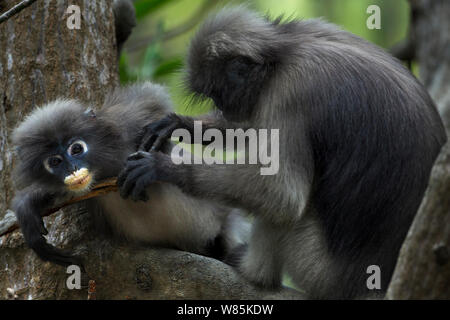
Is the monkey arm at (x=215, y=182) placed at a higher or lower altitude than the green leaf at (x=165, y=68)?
lower

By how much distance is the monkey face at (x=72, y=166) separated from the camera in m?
3.63

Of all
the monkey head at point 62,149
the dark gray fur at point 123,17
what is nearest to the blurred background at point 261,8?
the dark gray fur at point 123,17

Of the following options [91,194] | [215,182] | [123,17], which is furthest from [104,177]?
[123,17]

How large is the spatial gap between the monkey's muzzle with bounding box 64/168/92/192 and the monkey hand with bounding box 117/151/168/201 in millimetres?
182

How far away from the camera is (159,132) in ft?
12.9

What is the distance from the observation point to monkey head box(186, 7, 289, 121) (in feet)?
12.3

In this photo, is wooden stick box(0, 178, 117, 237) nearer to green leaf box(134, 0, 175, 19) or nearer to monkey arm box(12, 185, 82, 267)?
monkey arm box(12, 185, 82, 267)

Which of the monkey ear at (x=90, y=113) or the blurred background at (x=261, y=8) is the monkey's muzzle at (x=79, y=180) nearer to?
the monkey ear at (x=90, y=113)

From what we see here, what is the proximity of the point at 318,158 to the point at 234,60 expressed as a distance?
75 cm

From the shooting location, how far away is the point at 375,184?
11.7 feet

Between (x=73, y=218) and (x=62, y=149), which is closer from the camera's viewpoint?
(x=62, y=149)

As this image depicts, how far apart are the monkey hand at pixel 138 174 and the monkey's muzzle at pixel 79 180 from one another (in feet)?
0.60

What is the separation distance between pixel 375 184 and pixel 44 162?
6.24 ft

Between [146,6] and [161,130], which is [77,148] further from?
[146,6]
